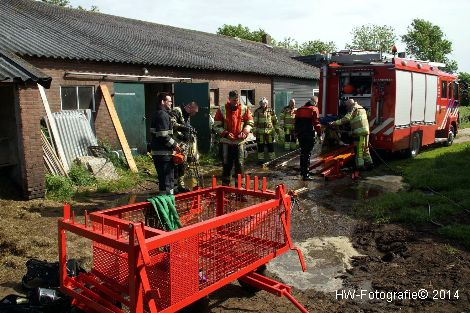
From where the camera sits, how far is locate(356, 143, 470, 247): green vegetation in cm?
655

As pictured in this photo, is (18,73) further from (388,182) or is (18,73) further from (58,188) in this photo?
(388,182)

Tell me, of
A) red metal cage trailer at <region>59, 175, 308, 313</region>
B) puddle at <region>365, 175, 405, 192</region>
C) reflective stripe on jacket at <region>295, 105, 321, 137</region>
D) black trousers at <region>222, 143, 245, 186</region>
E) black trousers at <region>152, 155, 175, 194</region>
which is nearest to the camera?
red metal cage trailer at <region>59, 175, 308, 313</region>

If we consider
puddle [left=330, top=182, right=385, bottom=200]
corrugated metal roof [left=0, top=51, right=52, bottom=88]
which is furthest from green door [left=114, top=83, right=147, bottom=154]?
puddle [left=330, top=182, right=385, bottom=200]

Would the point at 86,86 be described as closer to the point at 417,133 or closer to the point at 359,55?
the point at 359,55

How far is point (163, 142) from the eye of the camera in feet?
21.8

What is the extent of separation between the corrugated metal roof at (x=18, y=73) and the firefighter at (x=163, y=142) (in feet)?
7.94

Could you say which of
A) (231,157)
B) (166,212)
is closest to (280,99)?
(231,157)

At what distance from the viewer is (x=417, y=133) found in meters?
12.8

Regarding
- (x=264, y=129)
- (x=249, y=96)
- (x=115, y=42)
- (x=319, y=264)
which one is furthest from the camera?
(x=249, y=96)

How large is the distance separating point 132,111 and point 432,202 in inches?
353

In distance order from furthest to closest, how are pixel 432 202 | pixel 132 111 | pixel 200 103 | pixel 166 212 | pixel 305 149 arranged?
pixel 200 103 < pixel 132 111 < pixel 305 149 < pixel 432 202 < pixel 166 212

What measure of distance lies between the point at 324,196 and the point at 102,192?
4792mm

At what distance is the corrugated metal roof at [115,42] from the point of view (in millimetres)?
11383

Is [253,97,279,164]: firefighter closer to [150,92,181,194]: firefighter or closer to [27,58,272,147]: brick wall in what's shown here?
[27,58,272,147]: brick wall
